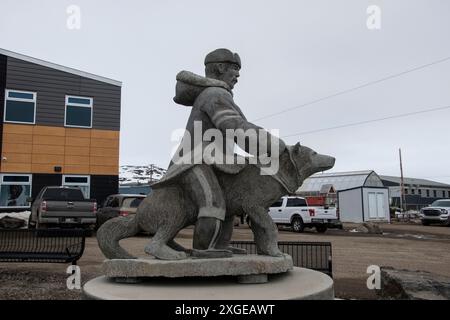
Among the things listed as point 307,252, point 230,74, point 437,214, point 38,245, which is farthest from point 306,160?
point 437,214

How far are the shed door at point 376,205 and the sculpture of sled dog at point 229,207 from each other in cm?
2499

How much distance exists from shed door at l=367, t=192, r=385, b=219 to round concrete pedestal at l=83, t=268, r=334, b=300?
2524 cm

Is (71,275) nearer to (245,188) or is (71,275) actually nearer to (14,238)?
(14,238)

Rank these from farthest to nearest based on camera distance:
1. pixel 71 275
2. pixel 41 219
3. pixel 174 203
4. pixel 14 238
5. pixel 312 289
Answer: pixel 41 219
pixel 14 238
pixel 71 275
pixel 174 203
pixel 312 289

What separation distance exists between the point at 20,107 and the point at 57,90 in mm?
1644

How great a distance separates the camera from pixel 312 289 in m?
3.28

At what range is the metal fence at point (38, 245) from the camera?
7.09m

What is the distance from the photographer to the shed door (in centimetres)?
2744

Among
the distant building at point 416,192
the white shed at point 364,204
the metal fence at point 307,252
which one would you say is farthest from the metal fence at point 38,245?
the distant building at point 416,192

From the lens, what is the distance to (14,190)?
672 inches

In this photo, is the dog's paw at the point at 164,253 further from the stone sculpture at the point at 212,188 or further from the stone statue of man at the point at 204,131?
the stone statue of man at the point at 204,131
